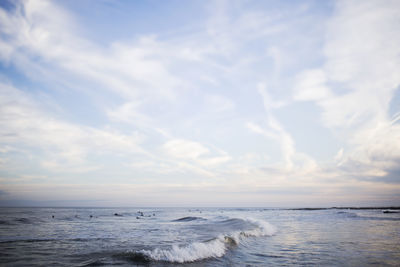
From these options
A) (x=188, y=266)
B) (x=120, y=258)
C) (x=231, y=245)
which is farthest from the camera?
(x=231, y=245)

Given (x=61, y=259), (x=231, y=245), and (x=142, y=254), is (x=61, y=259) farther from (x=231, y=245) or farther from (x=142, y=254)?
(x=231, y=245)

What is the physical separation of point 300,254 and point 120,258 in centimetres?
874

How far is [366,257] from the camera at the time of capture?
11031mm

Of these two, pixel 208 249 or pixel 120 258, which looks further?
pixel 208 249

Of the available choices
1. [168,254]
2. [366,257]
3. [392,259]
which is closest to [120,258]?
[168,254]

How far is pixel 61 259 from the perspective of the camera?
33.9 feet

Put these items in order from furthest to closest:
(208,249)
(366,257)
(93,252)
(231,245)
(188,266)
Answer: (231,245), (208,249), (93,252), (366,257), (188,266)

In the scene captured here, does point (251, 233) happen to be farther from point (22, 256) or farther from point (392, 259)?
point (22, 256)

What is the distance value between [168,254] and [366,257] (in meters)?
9.43

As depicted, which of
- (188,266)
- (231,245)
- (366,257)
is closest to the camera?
(188,266)

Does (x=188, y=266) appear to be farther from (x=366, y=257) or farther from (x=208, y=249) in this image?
(x=366, y=257)

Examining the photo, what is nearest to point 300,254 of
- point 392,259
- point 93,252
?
point 392,259

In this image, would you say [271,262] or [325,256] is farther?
[325,256]

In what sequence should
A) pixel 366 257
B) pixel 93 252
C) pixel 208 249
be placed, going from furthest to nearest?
pixel 208 249 < pixel 93 252 < pixel 366 257
